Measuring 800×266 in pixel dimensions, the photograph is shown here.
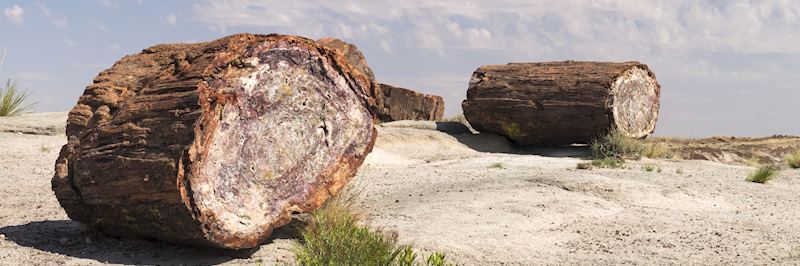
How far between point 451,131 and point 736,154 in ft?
17.3

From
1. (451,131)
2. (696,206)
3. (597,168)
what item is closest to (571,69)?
(451,131)

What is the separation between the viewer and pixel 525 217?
24.1 feet

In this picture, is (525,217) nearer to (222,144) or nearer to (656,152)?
(222,144)

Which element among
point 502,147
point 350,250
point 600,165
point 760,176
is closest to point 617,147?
point 502,147

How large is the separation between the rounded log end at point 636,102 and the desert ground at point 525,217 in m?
2.92

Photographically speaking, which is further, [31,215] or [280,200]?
[31,215]

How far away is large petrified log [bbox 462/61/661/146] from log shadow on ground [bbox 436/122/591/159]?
0.14 meters

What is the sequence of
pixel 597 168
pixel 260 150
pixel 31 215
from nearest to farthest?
1. pixel 260 150
2. pixel 31 215
3. pixel 597 168

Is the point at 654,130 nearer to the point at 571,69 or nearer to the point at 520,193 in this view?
the point at 571,69

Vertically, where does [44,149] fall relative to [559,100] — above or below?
below

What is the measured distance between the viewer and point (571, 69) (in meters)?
14.9

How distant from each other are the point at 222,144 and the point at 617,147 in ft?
31.9

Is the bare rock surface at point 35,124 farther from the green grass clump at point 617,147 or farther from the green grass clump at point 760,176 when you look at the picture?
the green grass clump at point 760,176

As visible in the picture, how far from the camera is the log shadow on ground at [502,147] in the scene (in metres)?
14.7
